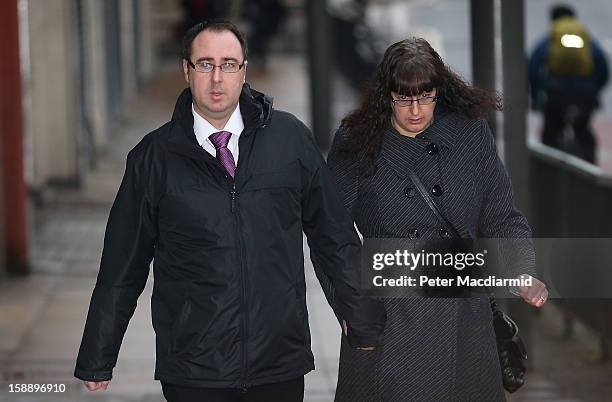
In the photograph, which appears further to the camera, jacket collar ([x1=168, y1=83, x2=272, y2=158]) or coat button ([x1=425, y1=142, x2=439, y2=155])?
coat button ([x1=425, y1=142, x2=439, y2=155])

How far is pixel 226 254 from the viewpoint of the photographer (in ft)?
14.3

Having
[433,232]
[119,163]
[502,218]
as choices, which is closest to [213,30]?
[433,232]

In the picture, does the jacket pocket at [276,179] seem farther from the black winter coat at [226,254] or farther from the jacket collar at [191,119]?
the jacket collar at [191,119]

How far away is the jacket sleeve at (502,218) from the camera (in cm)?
479

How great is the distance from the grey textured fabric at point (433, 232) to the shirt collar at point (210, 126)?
0.48 meters

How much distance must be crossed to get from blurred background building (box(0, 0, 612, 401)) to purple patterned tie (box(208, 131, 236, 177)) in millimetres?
2871

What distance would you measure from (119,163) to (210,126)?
1326 centimetres

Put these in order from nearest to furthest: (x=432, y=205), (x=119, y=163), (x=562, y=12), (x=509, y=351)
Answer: (x=432, y=205) < (x=509, y=351) < (x=562, y=12) < (x=119, y=163)

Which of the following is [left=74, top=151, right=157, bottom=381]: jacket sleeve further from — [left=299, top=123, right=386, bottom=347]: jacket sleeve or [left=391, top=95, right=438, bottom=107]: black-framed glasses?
[left=391, top=95, right=438, bottom=107]: black-framed glasses

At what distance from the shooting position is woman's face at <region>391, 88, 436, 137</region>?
15.2 ft

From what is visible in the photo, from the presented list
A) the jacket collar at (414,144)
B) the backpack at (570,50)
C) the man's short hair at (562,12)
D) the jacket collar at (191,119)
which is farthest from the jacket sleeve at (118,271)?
the backpack at (570,50)

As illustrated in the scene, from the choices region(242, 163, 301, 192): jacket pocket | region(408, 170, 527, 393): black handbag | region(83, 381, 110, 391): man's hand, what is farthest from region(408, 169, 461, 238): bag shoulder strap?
region(83, 381, 110, 391): man's hand

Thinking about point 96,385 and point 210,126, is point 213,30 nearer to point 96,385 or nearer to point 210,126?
point 210,126

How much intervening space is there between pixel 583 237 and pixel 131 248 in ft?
15.7
